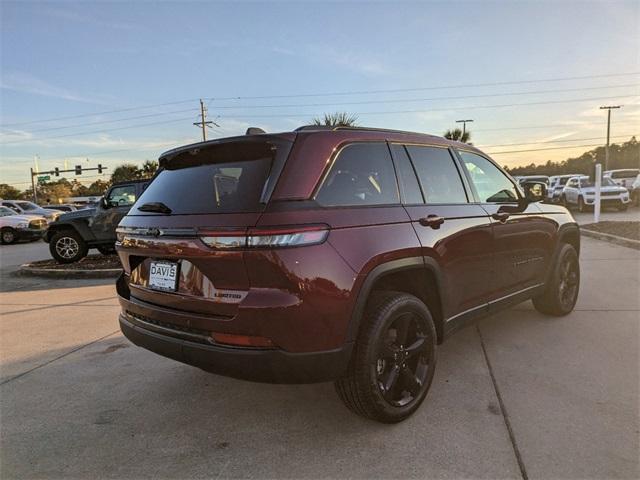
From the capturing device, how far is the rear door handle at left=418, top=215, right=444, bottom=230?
2.92 m

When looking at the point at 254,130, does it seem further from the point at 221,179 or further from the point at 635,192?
the point at 635,192

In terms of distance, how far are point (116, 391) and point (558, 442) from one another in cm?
303

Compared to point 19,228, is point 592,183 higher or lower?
higher

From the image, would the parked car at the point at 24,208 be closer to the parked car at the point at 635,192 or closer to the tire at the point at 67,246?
the tire at the point at 67,246

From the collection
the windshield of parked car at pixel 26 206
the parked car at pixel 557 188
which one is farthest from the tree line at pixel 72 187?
the parked car at pixel 557 188

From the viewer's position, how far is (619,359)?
361 centimetres

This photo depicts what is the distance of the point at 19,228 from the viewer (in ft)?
56.5

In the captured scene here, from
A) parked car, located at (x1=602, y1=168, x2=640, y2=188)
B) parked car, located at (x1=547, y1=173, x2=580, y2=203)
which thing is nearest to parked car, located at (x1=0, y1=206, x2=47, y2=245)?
parked car, located at (x1=547, y1=173, x2=580, y2=203)

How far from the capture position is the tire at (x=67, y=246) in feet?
32.6

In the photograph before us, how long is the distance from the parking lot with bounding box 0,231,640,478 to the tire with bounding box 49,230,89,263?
6.06m

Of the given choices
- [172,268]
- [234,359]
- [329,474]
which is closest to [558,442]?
[329,474]

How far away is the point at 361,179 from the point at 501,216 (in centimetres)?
161

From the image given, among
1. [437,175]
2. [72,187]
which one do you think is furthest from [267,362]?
[72,187]

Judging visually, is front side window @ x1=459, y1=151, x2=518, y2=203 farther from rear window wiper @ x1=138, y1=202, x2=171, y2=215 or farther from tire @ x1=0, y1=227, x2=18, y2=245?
tire @ x1=0, y1=227, x2=18, y2=245
